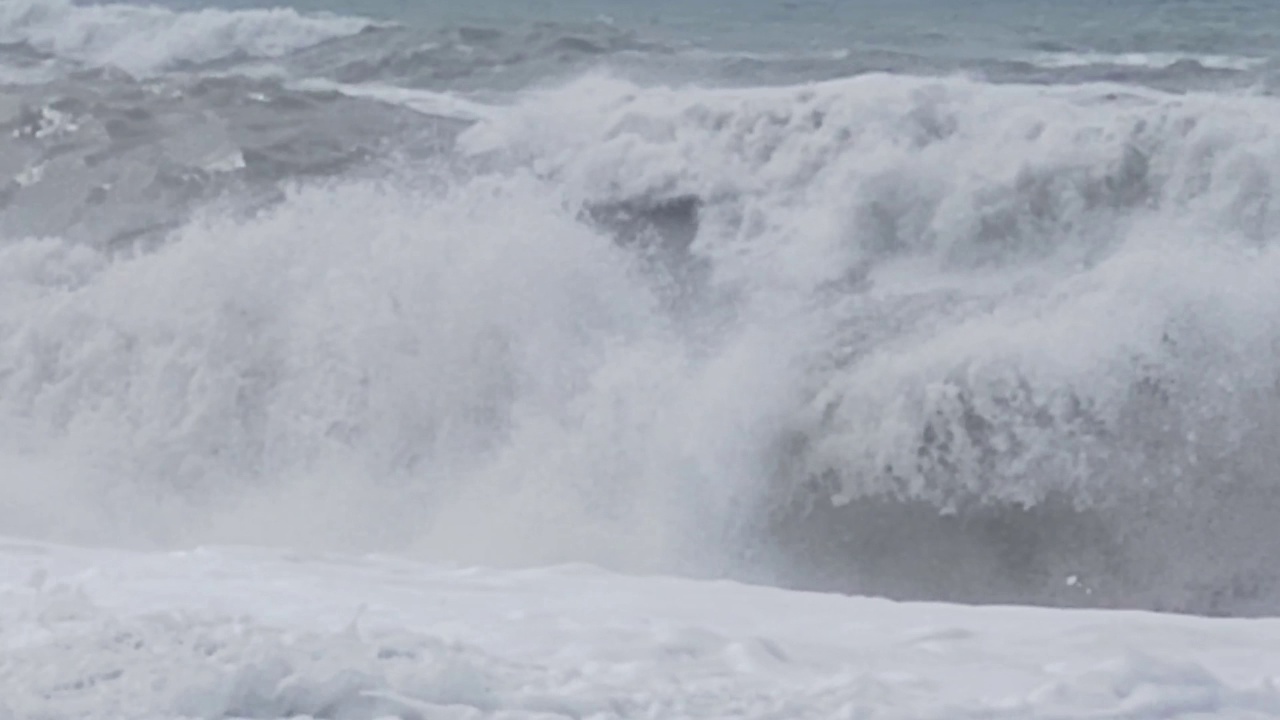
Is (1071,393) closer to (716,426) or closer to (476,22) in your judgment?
(716,426)

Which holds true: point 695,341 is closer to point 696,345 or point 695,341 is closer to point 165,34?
point 696,345

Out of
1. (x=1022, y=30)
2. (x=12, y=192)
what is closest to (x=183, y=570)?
(x=12, y=192)

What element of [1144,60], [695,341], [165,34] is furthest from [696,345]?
[165,34]

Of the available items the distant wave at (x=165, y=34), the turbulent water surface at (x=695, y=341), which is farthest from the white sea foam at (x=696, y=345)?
the distant wave at (x=165, y=34)

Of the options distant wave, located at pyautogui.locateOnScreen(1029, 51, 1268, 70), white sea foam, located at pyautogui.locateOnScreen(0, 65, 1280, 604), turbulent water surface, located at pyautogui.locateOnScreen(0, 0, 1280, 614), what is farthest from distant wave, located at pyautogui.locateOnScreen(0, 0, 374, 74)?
white sea foam, located at pyautogui.locateOnScreen(0, 65, 1280, 604)

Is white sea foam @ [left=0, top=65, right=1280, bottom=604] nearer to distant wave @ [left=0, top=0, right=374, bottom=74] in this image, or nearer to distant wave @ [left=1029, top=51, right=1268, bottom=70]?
distant wave @ [left=1029, top=51, right=1268, bottom=70]

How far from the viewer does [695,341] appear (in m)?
7.54

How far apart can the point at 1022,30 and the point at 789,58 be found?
120 inches

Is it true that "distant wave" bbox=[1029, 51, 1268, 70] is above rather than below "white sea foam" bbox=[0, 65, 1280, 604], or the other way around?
above

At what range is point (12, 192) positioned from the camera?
10281 millimetres

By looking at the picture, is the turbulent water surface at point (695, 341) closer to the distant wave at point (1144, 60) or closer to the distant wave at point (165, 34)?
the distant wave at point (1144, 60)

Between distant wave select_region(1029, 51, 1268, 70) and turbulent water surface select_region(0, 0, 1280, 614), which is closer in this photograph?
turbulent water surface select_region(0, 0, 1280, 614)

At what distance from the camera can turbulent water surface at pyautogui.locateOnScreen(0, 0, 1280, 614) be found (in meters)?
6.46

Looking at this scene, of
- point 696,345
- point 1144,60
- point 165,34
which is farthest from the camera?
point 165,34
